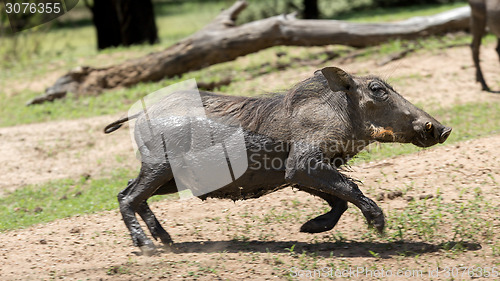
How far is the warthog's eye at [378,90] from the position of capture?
15.0ft

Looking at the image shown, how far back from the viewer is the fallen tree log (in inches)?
432

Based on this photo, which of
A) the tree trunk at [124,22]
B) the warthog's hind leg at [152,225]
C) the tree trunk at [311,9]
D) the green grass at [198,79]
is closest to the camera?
the warthog's hind leg at [152,225]

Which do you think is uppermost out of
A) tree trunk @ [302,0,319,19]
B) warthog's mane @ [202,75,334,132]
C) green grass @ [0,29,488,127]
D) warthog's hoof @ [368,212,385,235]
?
warthog's mane @ [202,75,334,132]

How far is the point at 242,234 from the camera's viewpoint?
5164 millimetres

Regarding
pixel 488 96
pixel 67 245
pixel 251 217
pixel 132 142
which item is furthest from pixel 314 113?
pixel 488 96

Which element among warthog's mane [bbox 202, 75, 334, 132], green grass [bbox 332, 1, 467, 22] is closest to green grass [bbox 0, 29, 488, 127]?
green grass [bbox 332, 1, 467, 22]

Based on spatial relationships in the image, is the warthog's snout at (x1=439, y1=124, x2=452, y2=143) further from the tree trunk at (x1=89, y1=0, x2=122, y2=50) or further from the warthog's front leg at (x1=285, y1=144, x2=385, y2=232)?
the tree trunk at (x1=89, y1=0, x2=122, y2=50)

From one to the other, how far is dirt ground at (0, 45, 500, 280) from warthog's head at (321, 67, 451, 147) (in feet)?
1.67

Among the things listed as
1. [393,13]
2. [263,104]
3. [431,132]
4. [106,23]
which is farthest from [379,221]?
[106,23]

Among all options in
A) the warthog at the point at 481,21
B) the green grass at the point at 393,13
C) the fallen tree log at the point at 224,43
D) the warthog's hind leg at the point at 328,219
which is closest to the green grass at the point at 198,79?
the fallen tree log at the point at 224,43

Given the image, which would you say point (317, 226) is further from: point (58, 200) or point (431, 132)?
point (58, 200)

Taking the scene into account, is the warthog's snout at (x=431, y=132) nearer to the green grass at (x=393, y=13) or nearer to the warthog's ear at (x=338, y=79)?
the warthog's ear at (x=338, y=79)

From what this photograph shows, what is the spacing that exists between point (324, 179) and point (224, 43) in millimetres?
6840

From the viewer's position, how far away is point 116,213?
6008 mm
